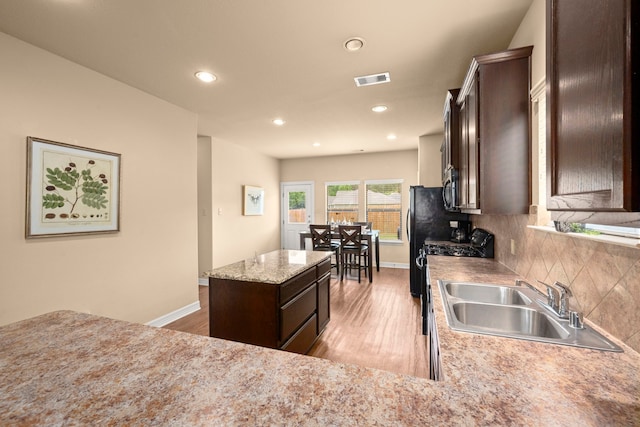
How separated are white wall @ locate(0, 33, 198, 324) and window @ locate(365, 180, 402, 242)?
3799mm

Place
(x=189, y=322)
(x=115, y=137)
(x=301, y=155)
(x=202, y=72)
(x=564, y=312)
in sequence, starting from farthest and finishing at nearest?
1. (x=301, y=155)
2. (x=189, y=322)
3. (x=115, y=137)
4. (x=202, y=72)
5. (x=564, y=312)

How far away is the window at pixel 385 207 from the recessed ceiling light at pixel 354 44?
159 inches

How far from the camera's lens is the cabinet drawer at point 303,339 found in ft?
7.03

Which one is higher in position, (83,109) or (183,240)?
(83,109)

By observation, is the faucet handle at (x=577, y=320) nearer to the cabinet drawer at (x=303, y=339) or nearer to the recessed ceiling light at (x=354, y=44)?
the cabinet drawer at (x=303, y=339)

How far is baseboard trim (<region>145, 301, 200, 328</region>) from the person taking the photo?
308 centimetres

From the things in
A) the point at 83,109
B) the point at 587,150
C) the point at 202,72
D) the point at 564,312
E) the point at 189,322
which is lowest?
the point at 189,322

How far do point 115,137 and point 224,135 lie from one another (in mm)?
2021

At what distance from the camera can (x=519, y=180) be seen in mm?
1701

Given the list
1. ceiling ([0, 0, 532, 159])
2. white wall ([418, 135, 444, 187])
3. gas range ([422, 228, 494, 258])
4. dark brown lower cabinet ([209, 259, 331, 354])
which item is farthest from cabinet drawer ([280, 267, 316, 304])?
white wall ([418, 135, 444, 187])

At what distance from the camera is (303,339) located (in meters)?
2.36

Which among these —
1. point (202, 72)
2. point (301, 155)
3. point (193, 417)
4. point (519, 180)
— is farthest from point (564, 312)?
point (301, 155)

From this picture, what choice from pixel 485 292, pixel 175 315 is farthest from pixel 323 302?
Result: pixel 175 315

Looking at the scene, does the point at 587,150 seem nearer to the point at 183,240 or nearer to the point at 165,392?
the point at 165,392
